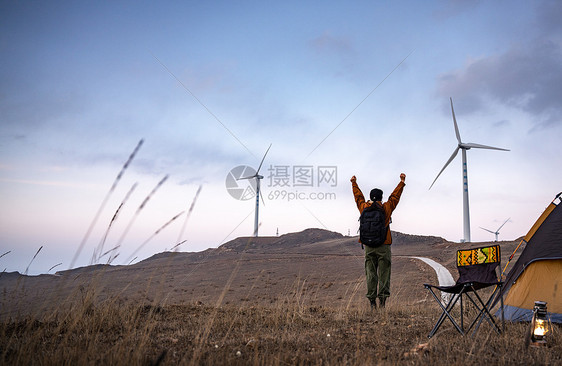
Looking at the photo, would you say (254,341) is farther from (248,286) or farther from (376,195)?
(248,286)

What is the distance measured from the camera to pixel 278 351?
13.6 ft

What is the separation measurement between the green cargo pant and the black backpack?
19 centimetres

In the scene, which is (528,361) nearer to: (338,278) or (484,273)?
(484,273)

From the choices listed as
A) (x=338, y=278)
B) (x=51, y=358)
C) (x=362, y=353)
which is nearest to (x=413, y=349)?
(x=362, y=353)

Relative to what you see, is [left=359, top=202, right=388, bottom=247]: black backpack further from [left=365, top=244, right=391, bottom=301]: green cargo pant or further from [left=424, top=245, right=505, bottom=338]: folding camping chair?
[left=424, top=245, right=505, bottom=338]: folding camping chair

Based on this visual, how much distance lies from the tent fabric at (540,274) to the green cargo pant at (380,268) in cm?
166

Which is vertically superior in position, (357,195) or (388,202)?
(357,195)

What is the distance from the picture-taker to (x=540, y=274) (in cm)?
661

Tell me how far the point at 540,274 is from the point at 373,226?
2.53m

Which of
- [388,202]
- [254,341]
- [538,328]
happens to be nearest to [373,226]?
[388,202]

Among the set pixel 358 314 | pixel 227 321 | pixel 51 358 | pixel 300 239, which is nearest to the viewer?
pixel 51 358

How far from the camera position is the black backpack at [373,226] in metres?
7.12

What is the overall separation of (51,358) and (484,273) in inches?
199

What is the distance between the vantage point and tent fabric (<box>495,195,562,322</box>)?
20.7 ft
